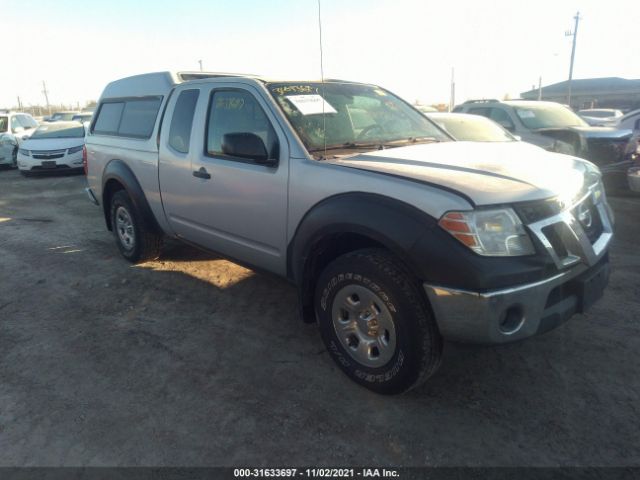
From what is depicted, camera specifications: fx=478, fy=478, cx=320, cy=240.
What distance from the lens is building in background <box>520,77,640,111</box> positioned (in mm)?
43906

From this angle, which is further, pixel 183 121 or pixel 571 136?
pixel 571 136

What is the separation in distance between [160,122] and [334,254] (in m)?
2.35

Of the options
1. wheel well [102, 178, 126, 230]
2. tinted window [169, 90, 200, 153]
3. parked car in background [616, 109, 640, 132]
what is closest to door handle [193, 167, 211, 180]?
tinted window [169, 90, 200, 153]

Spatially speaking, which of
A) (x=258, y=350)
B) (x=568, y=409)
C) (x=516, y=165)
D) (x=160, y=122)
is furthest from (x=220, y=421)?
(x=160, y=122)

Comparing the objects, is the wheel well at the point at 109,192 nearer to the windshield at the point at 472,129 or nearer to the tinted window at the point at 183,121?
the tinted window at the point at 183,121

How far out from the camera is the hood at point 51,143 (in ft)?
40.6

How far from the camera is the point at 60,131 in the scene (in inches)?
519

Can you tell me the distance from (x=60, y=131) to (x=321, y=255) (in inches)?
504

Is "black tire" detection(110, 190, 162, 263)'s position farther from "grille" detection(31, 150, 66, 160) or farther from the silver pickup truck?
"grille" detection(31, 150, 66, 160)

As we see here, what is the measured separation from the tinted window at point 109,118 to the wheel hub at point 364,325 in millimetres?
3659

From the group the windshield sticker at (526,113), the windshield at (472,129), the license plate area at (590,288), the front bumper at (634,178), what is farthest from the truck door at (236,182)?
the windshield sticker at (526,113)

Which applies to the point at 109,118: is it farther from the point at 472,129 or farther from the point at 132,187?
the point at 472,129

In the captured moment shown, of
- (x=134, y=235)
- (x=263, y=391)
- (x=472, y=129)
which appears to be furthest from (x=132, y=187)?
(x=472, y=129)

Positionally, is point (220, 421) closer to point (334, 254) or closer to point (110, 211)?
point (334, 254)
